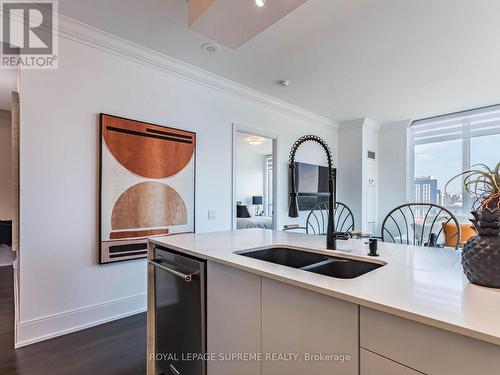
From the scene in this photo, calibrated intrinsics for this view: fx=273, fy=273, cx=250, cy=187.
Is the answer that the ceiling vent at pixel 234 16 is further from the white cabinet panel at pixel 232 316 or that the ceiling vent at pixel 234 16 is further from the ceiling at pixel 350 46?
the white cabinet panel at pixel 232 316

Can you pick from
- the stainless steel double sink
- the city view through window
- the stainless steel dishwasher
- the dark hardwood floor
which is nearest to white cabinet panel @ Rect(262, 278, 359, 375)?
the stainless steel double sink

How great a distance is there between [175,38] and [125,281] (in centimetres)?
245

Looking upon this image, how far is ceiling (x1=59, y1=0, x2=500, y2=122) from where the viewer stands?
225 cm

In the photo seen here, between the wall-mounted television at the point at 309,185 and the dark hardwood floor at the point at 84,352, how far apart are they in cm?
323

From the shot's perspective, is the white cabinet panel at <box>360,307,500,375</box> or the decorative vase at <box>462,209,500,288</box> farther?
the decorative vase at <box>462,209,500,288</box>

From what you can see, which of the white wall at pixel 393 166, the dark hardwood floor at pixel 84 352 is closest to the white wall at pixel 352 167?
the white wall at pixel 393 166

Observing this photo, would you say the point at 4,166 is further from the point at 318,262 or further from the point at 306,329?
the point at 306,329

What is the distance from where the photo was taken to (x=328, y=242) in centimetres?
152

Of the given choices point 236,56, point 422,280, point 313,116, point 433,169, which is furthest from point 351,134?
point 422,280

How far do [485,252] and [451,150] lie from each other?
220 inches

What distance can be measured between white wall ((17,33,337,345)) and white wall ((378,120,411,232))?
476 centimetres

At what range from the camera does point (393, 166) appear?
591 centimetres

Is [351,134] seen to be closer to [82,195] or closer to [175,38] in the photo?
[175,38]

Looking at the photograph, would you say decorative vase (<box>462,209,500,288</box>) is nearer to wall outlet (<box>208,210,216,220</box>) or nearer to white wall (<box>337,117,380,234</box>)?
wall outlet (<box>208,210,216,220</box>)
